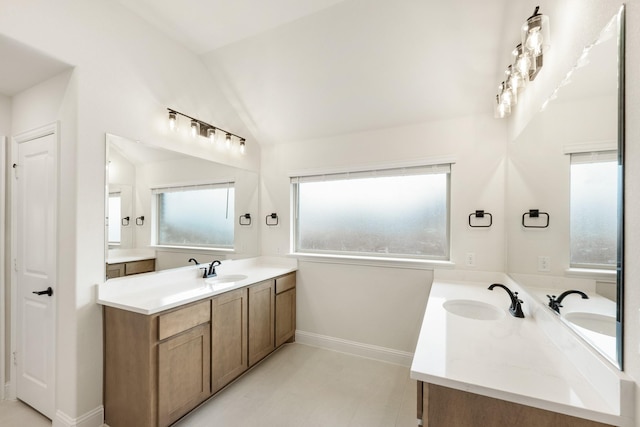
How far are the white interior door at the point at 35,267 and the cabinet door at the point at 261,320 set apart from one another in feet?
4.67

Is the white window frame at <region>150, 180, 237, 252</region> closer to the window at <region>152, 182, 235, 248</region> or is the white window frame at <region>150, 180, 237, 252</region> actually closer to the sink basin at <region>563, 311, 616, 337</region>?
the window at <region>152, 182, 235, 248</region>

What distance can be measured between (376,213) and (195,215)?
6.57 feet

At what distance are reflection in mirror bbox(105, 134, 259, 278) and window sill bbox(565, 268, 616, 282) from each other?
2783mm

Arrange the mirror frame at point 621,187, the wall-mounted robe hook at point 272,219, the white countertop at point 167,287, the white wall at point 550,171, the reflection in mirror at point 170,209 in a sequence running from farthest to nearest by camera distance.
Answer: the wall-mounted robe hook at point 272,219 → the reflection in mirror at point 170,209 → the white countertop at point 167,287 → the white wall at point 550,171 → the mirror frame at point 621,187

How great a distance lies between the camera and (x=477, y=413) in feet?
3.29

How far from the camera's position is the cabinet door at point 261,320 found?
2588mm

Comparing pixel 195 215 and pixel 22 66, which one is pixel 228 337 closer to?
pixel 195 215

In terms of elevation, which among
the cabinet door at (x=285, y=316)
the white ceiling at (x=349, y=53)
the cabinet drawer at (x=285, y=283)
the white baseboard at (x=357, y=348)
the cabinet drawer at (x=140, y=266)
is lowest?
the white baseboard at (x=357, y=348)

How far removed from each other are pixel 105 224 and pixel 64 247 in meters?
0.28

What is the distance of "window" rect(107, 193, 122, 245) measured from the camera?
2.03m

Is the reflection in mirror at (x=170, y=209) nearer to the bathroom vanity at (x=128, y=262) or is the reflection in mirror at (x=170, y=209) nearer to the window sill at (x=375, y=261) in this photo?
the bathroom vanity at (x=128, y=262)

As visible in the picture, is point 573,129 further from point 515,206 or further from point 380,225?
point 380,225

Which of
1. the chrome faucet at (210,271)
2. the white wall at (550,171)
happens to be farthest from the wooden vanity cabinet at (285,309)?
the white wall at (550,171)

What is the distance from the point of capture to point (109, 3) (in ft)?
6.42
